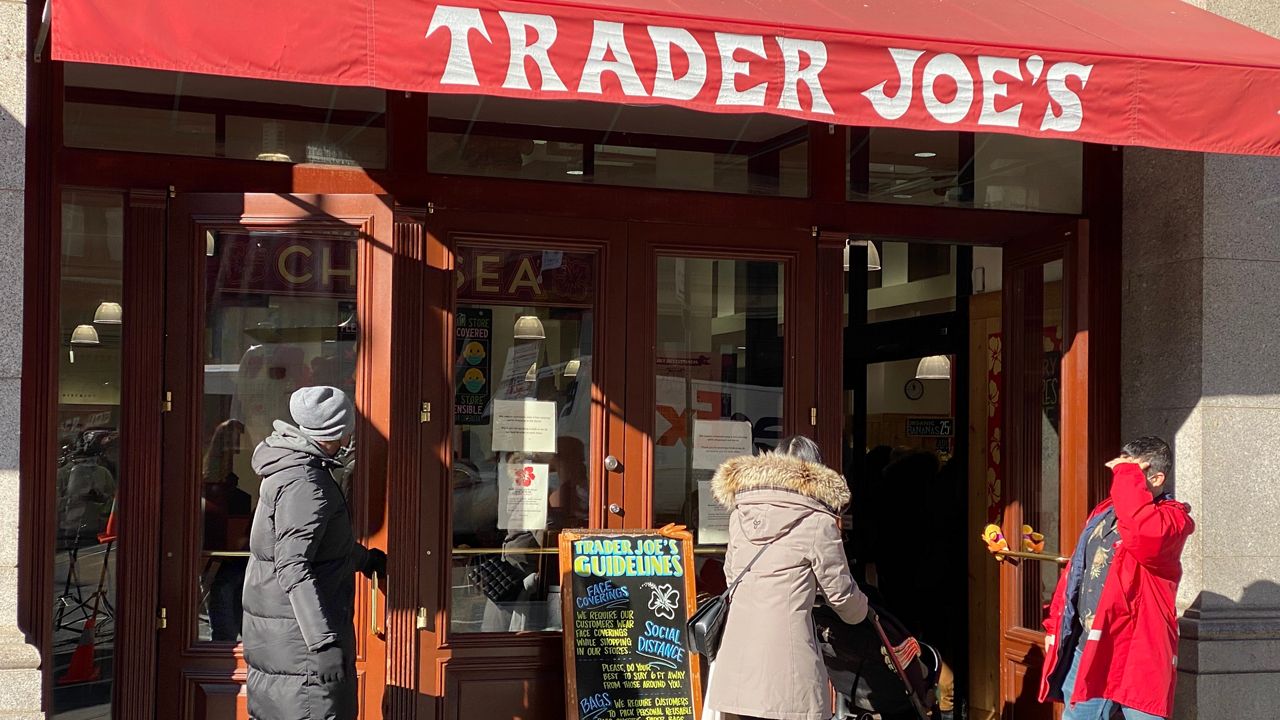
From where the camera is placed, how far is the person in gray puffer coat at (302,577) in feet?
16.9

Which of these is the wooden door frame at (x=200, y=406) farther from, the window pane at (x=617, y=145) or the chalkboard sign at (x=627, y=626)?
the chalkboard sign at (x=627, y=626)

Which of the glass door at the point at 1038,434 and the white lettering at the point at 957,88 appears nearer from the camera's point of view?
the white lettering at the point at 957,88

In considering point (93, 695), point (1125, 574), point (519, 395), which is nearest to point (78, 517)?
point (93, 695)

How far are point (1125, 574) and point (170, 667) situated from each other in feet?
13.9

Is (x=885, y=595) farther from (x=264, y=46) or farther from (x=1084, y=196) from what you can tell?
(x=264, y=46)

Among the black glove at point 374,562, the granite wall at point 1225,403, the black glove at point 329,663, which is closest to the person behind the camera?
the black glove at point 329,663

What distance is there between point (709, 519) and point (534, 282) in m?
1.50

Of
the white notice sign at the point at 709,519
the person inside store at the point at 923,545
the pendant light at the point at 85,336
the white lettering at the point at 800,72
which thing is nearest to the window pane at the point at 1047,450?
the person inside store at the point at 923,545

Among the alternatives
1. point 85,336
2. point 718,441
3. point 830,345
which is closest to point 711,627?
point 718,441

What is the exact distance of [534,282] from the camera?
22.0 feet

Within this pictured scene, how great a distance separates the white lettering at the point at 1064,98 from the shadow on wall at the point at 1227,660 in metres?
2.61

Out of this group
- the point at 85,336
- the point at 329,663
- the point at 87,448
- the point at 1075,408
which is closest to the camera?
the point at 329,663

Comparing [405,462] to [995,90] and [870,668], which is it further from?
[995,90]

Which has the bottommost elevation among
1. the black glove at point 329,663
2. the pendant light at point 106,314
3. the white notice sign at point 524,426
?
the black glove at point 329,663
